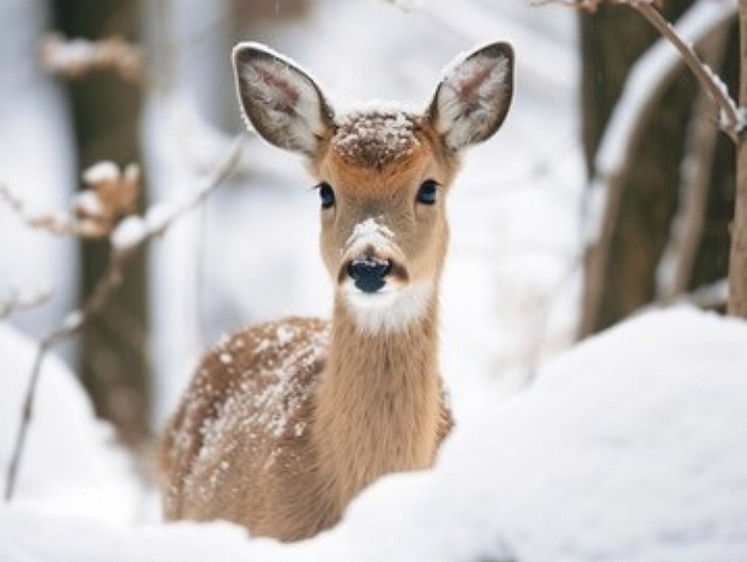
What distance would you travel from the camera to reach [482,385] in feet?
35.9

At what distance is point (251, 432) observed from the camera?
5441mm

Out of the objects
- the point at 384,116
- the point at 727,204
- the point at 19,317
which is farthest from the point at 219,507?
the point at 19,317

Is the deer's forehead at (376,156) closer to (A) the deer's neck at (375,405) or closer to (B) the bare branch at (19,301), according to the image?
(A) the deer's neck at (375,405)

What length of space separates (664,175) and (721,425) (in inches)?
170

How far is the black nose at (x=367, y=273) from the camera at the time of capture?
4.77 meters

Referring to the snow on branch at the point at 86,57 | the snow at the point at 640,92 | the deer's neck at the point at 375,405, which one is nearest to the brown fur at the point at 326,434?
the deer's neck at the point at 375,405

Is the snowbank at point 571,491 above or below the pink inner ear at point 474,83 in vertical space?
above

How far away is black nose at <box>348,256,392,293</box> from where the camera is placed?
477 cm

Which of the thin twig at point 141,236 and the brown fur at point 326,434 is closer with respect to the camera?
the brown fur at point 326,434

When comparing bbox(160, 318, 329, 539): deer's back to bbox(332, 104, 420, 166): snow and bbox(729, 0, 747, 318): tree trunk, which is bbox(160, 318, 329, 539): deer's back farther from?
bbox(729, 0, 747, 318): tree trunk

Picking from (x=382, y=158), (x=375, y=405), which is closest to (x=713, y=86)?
(x=382, y=158)

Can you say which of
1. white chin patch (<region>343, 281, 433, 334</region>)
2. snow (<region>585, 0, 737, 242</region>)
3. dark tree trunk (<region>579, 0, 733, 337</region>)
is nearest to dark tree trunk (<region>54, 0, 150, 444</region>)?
dark tree trunk (<region>579, 0, 733, 337</region>)

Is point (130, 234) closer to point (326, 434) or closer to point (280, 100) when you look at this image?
point (280, 100)

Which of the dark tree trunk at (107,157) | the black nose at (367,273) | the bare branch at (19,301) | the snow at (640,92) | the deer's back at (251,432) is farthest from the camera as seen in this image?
the dark tree trunk at (107,157)
